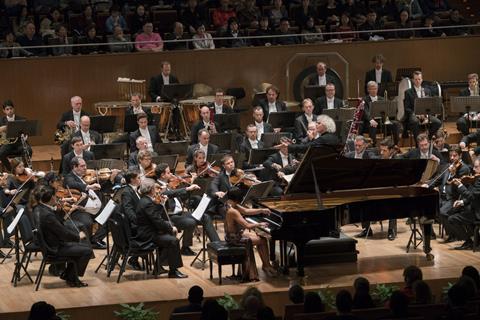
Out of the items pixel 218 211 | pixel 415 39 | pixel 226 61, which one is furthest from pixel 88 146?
pixel 415 39

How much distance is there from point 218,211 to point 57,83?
6406mm

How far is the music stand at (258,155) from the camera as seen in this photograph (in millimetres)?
16531

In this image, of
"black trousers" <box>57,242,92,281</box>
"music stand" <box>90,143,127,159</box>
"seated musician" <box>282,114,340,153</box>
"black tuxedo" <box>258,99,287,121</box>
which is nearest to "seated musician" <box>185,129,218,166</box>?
"music stand" <box>90,143,127,159</box>

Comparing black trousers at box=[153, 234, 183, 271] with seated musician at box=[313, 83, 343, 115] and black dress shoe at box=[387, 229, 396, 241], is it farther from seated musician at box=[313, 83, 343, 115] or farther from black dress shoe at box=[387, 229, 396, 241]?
seated musician at box=[313, 83, 343, 115]

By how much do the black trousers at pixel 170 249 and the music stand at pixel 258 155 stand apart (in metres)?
2.83

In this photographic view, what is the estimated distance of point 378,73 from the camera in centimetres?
2064

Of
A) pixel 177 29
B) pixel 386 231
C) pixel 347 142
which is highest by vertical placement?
pixel 177 29

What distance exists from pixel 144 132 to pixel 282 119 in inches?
85.8

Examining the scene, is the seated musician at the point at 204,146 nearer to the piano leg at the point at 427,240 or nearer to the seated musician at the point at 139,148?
the seated musician at the point at 139,148

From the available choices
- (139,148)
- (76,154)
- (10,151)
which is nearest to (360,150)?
(139,148)

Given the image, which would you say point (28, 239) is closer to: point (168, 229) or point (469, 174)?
point (168, 229)

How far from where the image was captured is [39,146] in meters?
20.4

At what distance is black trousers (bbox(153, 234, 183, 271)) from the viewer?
13.9 metres

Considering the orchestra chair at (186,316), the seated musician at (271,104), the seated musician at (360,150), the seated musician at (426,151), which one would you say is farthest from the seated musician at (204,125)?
the orchestra chair at (186,316)
